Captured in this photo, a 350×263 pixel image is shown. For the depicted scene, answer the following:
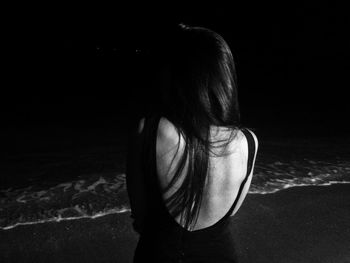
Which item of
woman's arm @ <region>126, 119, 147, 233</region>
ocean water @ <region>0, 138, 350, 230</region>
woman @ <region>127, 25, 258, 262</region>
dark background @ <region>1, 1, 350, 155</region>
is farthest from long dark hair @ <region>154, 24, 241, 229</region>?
dark background @ <region>1, 1, 350, 155</region>

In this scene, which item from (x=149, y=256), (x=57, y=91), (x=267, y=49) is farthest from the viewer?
(x=267, y=49)

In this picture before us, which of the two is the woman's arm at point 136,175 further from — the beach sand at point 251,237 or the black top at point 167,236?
the beach sand at point 251,237

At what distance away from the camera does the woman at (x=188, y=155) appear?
1.13 m

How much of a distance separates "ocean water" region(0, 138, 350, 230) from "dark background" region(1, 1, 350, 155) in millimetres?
1618

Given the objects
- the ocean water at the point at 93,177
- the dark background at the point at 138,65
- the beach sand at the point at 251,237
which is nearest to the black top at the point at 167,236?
the beach sand at the point at 251,237

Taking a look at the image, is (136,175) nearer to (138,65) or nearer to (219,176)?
(219,176)

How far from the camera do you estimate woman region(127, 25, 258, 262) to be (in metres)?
1.13

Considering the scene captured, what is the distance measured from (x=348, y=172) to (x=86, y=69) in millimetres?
20277

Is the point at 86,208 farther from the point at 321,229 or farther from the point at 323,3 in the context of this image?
the point at 323,3

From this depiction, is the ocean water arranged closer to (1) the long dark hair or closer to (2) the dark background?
(2) the dark background

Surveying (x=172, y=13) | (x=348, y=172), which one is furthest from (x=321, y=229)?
(x=172, y=13)

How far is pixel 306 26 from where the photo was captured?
30.2 metres

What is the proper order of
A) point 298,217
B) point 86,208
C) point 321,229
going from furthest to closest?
point 86,208, point 298,217, point 321,229

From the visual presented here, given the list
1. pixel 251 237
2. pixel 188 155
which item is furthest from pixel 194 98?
pixel 251 237
